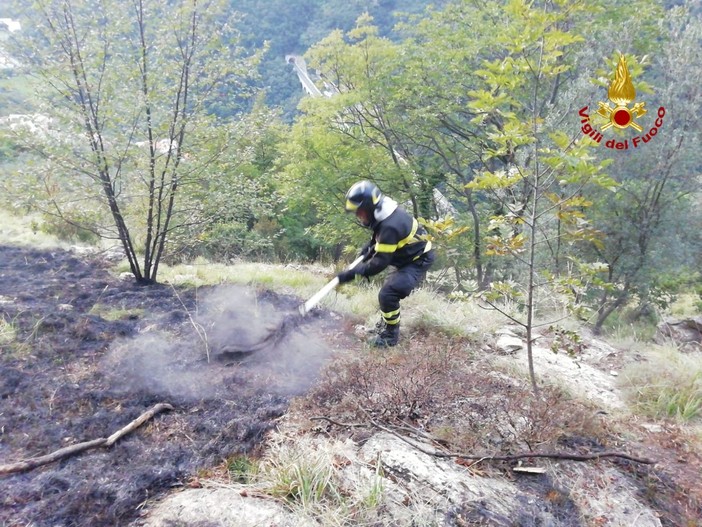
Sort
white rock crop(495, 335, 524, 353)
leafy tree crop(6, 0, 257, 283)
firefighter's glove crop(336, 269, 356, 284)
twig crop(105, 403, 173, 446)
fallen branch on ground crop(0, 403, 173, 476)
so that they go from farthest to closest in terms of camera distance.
→ 1. leafy tree crop(6, 0, 257, 283)
2. white rock crop(495, 335, 524, 353)
3. firefighter's glove crop(336, 269, 356, 284)
4. twig crop(105, 403, 173, 446)
5. fallen branch on ground crop(0, 403, 173, 476)

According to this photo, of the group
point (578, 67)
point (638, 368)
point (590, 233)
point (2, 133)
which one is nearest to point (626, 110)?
point (590, 233)

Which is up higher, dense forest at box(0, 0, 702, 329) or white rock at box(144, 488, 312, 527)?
dense forest at box(0, 0, 702, 329)

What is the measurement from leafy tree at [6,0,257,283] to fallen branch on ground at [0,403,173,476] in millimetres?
3907

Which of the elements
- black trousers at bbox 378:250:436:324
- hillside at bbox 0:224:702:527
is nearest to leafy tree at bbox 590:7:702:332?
hillside at bbox 0:224:702:527

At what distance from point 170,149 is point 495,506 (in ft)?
18.9

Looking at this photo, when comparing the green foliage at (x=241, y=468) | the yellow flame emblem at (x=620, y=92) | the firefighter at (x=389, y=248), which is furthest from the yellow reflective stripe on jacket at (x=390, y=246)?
the green foliage at (x=241, y=468)

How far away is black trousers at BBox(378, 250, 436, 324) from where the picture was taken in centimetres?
442

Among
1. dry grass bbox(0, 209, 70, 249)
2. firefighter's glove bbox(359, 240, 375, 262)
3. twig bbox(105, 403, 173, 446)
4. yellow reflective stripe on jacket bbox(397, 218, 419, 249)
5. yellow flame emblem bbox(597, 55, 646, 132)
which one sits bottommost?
twig bbox(105, 403, 173, 446)

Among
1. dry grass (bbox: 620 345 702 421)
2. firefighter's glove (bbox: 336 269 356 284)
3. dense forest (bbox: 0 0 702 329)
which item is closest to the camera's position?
dense forest (bbox: 0 0 702 329)

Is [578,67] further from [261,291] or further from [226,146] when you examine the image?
[261,291]

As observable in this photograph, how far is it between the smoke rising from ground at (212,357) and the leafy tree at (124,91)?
7.53 ft

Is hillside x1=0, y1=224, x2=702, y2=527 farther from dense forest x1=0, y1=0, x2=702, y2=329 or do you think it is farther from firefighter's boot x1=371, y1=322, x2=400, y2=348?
dense forest x1=0, y1=0, x2=702, y2=329

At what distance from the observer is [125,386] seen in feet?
12.0

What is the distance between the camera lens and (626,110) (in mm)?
3033
